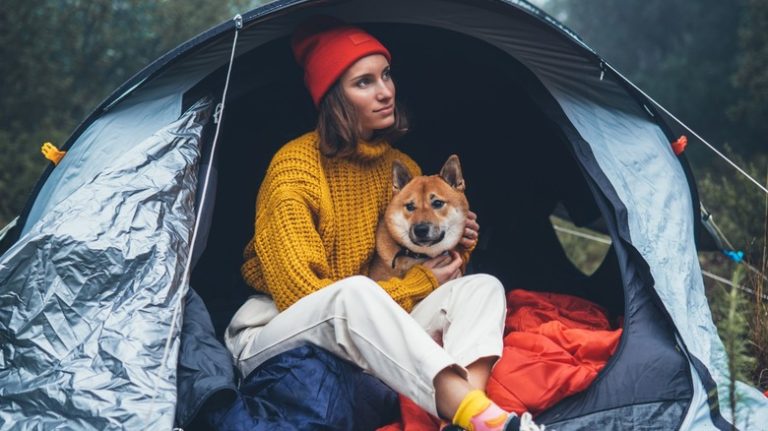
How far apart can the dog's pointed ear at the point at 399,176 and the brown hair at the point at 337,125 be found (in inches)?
7.8

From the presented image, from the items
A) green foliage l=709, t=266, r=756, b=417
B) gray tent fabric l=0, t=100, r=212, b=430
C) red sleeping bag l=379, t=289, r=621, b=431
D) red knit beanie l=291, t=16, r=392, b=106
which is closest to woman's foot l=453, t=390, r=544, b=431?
red sleeping bag l=379, t=289, r=621, b=431

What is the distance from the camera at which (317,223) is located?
98.7 inches

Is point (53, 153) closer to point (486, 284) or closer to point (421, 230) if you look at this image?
point (421, 230)

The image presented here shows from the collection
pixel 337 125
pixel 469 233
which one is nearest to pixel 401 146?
pixel 469 233

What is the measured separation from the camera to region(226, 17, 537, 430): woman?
6.41ft

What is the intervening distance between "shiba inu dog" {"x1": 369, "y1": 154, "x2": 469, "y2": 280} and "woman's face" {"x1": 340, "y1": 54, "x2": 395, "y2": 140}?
215mm

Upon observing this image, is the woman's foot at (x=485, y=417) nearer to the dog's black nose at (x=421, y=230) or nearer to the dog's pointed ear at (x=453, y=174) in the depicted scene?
the dog's black nose at (x=421, y=230)

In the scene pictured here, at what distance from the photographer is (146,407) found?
6.13 feet

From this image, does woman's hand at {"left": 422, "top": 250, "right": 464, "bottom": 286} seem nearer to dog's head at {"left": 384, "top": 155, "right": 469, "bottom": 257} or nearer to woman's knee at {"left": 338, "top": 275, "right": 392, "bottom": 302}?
dog's head at {"left": 384, "top": 155, "right": 469, "bottom": 257}

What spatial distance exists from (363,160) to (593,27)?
508 inches

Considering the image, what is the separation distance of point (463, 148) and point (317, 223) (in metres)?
1.25

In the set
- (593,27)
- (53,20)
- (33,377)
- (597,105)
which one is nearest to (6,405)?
(33,377)

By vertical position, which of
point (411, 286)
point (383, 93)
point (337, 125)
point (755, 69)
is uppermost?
point (755, 69)

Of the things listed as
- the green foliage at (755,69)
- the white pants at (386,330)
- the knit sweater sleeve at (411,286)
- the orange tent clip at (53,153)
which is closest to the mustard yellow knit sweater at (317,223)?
the knit sweater sleeve at (411,286)
